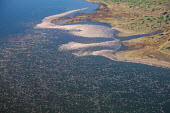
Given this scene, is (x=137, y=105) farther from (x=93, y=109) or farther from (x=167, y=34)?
(x=167, y=34)

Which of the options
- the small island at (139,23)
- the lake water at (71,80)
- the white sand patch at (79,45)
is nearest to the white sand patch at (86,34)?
the white sand patch at (79,45)

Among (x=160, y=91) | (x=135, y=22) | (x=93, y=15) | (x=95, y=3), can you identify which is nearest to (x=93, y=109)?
(x=160, y=91)

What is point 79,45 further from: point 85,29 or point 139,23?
point 139,23

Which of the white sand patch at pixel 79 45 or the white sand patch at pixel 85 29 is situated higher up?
the white sand patch at pixel 85 29

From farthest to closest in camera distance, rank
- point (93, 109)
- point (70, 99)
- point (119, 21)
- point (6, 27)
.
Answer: point (119, 21) < point (6, 27) < point (70, 99) < point (93, 109)

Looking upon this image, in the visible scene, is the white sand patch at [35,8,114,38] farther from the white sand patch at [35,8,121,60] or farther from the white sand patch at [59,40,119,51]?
the white sand patch at [59,40,119,51]

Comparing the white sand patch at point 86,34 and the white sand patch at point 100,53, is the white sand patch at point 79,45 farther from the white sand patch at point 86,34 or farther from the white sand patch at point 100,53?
the white sand patch at point 100,53

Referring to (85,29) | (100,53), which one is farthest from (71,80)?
(85,29)
